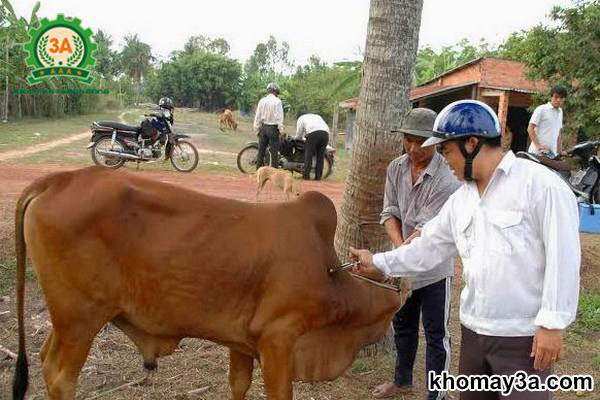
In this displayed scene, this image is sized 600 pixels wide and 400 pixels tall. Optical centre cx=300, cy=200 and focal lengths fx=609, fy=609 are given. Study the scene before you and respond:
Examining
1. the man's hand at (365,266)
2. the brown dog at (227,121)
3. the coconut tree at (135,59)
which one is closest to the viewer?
the man's hand at (365,266)

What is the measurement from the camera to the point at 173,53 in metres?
66.9

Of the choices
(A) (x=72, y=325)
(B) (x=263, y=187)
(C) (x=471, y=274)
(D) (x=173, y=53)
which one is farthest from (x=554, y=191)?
(D) (x=173, y=53)

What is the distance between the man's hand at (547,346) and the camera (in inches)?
89.2

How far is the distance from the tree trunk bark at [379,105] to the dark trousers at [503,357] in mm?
1674

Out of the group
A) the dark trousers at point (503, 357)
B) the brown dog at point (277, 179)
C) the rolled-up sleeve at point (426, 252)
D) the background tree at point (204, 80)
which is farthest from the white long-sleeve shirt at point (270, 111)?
the background tree at point (204, 80)

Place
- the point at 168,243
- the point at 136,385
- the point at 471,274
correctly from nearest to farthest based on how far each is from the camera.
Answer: the point at 471,274, the point at 168,243, the point at 136,385

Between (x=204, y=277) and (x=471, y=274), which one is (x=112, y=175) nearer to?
(x=204, y=277)

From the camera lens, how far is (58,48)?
19.9 meters

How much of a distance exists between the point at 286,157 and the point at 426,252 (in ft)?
35.4

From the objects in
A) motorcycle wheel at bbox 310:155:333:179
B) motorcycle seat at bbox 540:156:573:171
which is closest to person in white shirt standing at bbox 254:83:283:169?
motorcycle wheel at bbox 310:155:333:179

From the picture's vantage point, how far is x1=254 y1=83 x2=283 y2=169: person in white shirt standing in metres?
12.8

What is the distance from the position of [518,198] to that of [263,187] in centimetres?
886

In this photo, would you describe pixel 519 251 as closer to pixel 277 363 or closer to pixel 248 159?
pixel 277 363

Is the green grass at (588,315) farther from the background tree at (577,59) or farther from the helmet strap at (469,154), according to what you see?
the background tree at (577,59)
